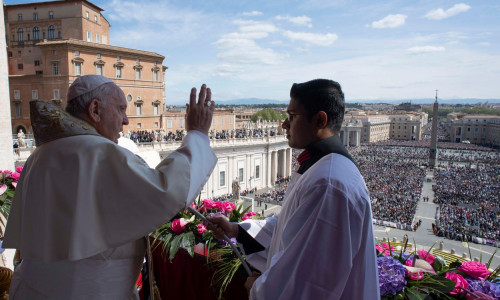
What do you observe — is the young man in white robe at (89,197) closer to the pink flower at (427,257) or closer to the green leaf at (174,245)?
the green leaf at (174,245)

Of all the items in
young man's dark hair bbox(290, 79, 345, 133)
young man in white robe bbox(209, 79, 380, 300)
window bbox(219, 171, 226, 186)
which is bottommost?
window bbox(219, 171, 226, 186)

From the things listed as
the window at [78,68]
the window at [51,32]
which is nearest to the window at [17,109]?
the window at [78,68]

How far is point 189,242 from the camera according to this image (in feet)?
10.3

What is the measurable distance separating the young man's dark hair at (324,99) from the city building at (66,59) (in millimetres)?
28505

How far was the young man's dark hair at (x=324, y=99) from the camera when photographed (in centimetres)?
200

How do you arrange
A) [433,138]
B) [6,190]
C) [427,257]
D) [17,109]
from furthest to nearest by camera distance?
[433,138] < [17,109] < [6,190] < [427,257]

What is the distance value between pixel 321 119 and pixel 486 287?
1590mm

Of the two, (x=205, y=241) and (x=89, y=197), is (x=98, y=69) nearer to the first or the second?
(x=205, y=241)

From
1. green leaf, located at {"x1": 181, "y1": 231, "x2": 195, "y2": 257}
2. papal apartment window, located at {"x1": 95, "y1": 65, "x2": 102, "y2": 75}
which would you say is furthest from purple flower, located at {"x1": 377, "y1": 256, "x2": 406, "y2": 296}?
papal apartment window, located at {"x1": 95, "y1": 65, "x2": 102, "y2": 75}

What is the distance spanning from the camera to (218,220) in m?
2.58

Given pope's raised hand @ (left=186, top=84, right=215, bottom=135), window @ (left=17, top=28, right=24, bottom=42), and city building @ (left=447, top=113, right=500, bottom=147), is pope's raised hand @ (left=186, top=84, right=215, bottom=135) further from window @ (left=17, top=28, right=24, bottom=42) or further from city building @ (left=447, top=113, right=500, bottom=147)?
city building @ (left=447, top=113, right=500, bottom=147)

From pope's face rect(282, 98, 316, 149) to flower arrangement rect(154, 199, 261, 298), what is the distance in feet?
3.96

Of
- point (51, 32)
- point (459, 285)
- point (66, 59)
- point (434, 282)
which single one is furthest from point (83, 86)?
point (51, 32)

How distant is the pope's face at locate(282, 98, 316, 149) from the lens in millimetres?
2051
